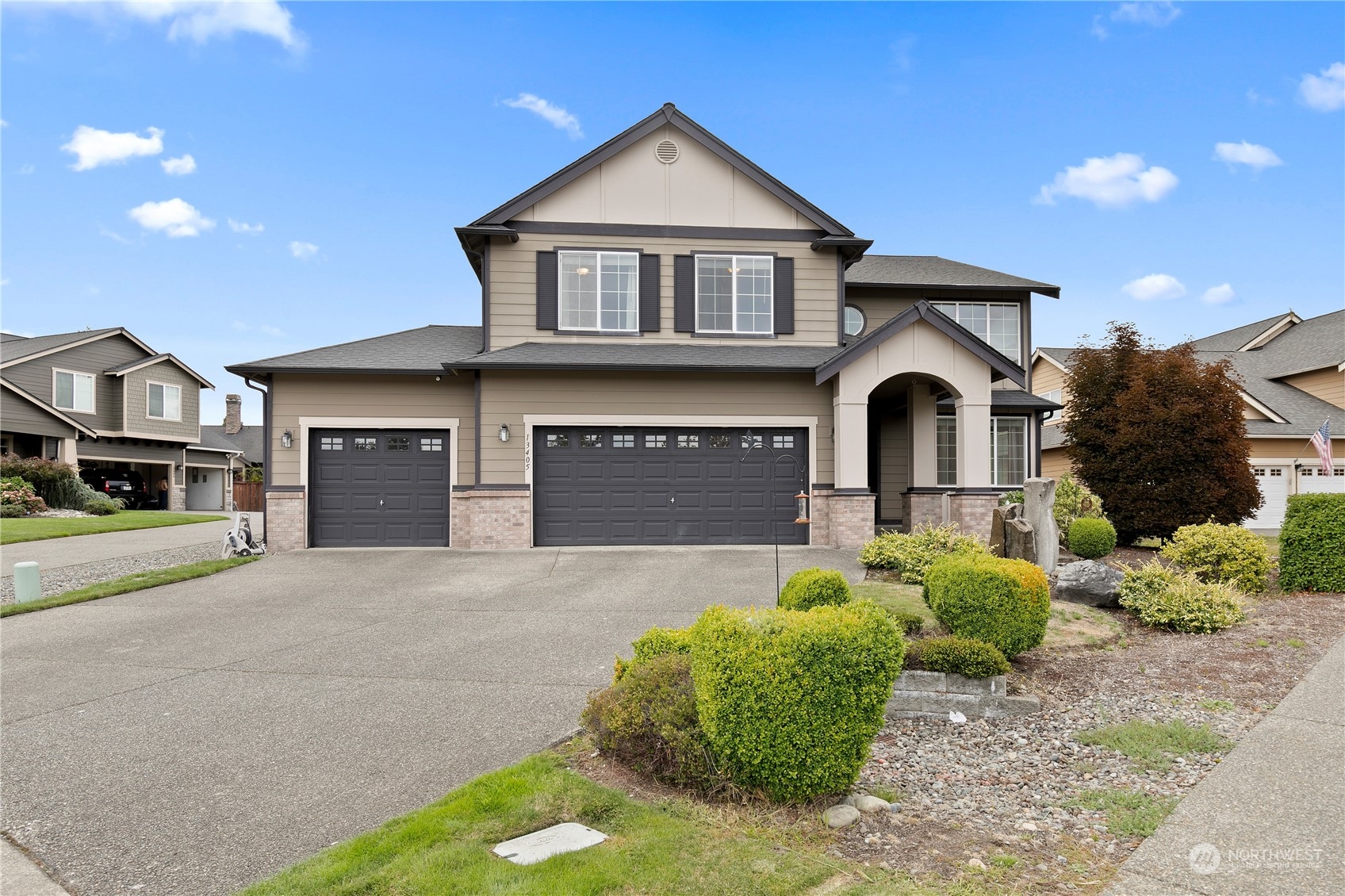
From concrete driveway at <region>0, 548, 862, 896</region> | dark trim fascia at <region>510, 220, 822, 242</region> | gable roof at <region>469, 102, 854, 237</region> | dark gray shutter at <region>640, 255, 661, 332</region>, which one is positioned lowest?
concrete driveway at <region>0, 548, 862, 896</region>

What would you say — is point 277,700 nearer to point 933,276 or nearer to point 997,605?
point 997,605

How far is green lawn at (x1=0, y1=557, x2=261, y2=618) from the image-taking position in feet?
32.4

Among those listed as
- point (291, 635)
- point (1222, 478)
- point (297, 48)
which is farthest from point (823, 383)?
point (297, 48)

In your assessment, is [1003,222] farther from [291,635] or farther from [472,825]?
[472,825]

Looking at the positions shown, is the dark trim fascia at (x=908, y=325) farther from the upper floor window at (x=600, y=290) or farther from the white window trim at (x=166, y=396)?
the white window trim at (x=166, y=396)

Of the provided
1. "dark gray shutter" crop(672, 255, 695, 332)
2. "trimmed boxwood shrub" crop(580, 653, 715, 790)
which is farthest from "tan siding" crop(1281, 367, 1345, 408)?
"trimmed boxwood shrub" crop(580, 653, 715, 790)

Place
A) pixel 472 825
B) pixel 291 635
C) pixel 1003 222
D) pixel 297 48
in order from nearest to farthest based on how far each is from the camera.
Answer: pixel 472 825, pixel 291 635, pixel 297 48, pixel 1003 222

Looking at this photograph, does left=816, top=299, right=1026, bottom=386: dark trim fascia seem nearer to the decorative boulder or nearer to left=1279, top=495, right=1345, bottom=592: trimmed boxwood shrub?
left=1279, top=495, right=1345, bottom=592: trimmed boxwood shrub

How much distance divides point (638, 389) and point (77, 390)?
27.7 meters

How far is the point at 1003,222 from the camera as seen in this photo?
20125mm

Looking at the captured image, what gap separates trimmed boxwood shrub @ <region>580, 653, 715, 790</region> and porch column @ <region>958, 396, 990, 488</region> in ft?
38.4

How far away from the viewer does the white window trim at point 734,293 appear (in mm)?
15945

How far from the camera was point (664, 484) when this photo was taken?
15.1 metres

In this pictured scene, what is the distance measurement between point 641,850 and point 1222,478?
16337 mm
